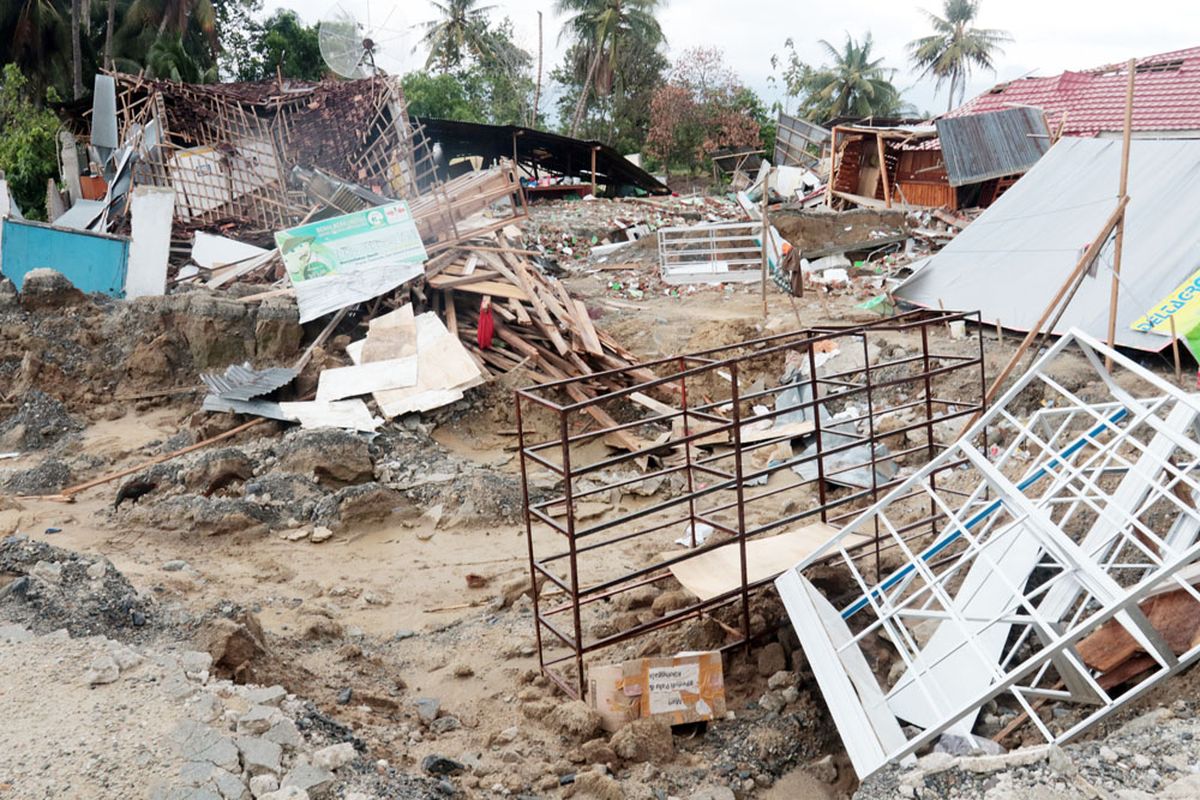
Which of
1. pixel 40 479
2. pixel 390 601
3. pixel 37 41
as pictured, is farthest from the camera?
pixel 37 41

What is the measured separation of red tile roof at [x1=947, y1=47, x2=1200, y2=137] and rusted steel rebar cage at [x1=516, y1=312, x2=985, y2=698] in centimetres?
1245

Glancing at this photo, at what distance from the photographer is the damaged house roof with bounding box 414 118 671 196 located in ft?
79.6

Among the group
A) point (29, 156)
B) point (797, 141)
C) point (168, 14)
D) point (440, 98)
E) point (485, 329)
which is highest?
point (168, 14)

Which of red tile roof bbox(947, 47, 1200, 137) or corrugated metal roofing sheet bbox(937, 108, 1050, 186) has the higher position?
red tile roof bbox(947, 47, 1200, 137)

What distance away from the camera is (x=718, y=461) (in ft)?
30.5

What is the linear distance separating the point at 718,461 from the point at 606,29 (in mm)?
28915

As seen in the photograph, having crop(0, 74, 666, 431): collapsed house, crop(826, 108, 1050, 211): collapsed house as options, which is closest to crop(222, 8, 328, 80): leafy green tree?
crop(0, 74, 666, 431): collapsed house

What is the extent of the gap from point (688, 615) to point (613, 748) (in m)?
0.78

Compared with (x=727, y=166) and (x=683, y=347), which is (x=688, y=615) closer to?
(x=683, y=347)

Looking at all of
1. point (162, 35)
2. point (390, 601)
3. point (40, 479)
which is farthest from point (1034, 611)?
point (162, 35)

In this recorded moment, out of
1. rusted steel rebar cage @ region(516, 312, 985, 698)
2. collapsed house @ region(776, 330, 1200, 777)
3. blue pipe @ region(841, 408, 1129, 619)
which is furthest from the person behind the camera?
rusted steel rebar cage @ region(516, 312, 985, 698)

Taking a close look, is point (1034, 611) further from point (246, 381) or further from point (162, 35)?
point (162, 35)

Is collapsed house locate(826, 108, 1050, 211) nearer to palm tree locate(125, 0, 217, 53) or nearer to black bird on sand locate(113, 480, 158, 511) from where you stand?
black bird on sand locate(113, 480, 158, 511)

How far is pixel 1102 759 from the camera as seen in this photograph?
9.84 ft
